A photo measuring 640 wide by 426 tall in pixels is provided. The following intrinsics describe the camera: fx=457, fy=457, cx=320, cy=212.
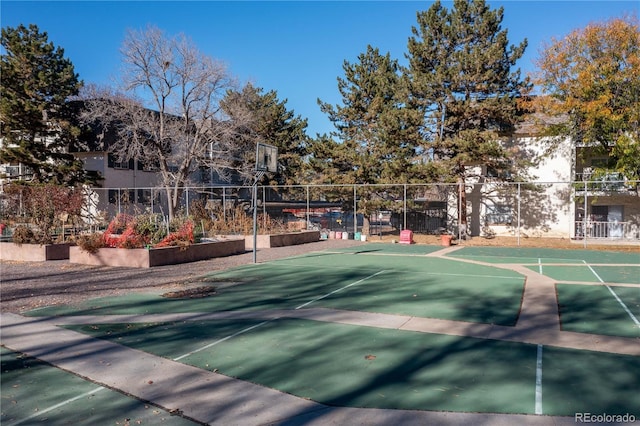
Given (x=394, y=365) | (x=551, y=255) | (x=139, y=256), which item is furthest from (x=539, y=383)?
(x=551, y=255)

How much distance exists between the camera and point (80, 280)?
13500mm

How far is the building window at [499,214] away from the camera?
3259 centimetres

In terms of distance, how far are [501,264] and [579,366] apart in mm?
11661

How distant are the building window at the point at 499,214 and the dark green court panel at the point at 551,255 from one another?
8509 millimetres

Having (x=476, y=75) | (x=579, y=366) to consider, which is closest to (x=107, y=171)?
(x=476, y=75)

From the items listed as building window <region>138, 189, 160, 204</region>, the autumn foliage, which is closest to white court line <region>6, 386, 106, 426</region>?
the autumn foliage

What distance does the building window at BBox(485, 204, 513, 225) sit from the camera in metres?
32.6

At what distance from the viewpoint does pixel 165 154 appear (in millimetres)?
31891

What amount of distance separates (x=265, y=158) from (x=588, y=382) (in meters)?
15.2

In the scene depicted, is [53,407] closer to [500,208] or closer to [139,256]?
[139,256]

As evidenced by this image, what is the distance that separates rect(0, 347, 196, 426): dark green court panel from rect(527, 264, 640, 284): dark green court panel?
41.2 ft

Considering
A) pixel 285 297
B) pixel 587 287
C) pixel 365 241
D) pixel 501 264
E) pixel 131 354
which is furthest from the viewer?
pixel 365 241

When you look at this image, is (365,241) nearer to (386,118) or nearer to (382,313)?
(386,118)

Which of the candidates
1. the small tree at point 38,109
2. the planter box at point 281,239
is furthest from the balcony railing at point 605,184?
the small tree at point 38,109
